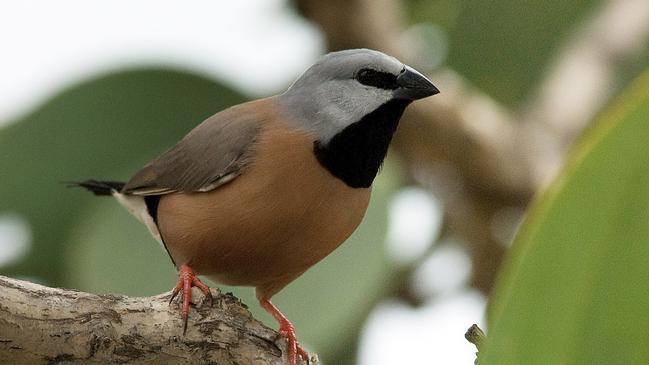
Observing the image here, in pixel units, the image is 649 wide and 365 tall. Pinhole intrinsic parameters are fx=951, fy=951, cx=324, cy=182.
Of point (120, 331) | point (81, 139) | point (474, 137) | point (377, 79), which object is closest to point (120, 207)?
point (81, 139)

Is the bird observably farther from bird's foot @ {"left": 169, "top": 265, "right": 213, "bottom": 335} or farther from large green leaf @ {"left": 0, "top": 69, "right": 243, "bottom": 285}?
large green leaf @ {"left": 0, "top": 69, "right": 243, "bottom": 285}

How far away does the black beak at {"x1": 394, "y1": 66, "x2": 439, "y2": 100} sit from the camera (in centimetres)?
292

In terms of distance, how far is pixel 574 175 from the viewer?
1.02 metres

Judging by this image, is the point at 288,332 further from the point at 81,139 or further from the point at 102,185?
the point at 81,139

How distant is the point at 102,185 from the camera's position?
3.64m

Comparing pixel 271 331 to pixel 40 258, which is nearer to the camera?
pixel 271 331

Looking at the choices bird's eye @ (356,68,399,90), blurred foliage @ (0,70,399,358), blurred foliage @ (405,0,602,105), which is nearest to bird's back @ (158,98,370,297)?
bird's eye @ (356,68,399,90)

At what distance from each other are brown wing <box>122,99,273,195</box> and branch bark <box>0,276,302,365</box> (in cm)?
53

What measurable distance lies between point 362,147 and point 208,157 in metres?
0.50

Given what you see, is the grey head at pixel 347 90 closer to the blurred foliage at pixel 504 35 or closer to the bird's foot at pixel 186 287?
the bird's foot at pixel 186 287

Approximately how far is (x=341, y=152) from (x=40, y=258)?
63.6 inches

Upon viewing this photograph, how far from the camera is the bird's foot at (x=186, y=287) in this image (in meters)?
2.39

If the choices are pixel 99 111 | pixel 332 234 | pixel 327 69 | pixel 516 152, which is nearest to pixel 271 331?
Answer: pixel 332 234

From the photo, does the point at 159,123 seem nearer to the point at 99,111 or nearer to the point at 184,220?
the point at 99,111
